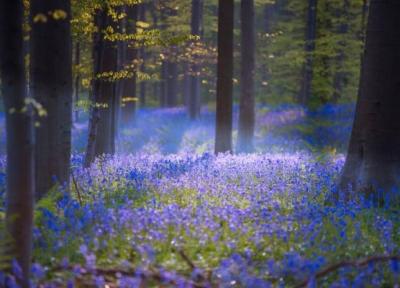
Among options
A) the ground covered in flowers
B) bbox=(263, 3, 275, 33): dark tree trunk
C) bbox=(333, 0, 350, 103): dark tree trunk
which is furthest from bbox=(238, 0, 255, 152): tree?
bbox=(263, 3, 275, 33): dark tree trunk

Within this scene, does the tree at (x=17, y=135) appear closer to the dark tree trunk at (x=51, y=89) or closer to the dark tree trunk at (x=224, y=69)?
the dark tree trunk at (x=51, y=89)

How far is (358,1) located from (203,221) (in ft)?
76.3

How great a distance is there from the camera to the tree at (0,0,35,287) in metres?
3.88

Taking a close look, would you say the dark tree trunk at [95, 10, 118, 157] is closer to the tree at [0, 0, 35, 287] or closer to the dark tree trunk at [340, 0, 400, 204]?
the dark tree trunk at [340, 0, 400, 204]

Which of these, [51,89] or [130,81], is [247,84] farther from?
[51,89]

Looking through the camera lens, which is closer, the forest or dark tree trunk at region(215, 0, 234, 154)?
the forest

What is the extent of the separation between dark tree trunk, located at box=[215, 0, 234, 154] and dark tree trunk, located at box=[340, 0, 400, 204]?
5.86m

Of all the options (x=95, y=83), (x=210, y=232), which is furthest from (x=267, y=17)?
(x=210, y=232)

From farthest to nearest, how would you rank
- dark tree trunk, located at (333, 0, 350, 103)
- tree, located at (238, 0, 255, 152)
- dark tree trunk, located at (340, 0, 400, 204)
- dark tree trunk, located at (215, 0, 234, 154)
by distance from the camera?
dark tree trunk, located at (333, 0, 350, 103) → tree, located at (238, 0, 255, 152) → dark tree trunk, located at (215, 0, 234, 154) → dark tree trunk, located at (340, 0, 400, 204)

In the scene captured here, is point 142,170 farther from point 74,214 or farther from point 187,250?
point 187,250

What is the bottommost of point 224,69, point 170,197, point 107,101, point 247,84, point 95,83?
point 170,197

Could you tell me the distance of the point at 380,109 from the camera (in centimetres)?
708

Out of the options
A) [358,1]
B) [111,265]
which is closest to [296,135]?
[358,1]

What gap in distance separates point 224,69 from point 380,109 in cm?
625
